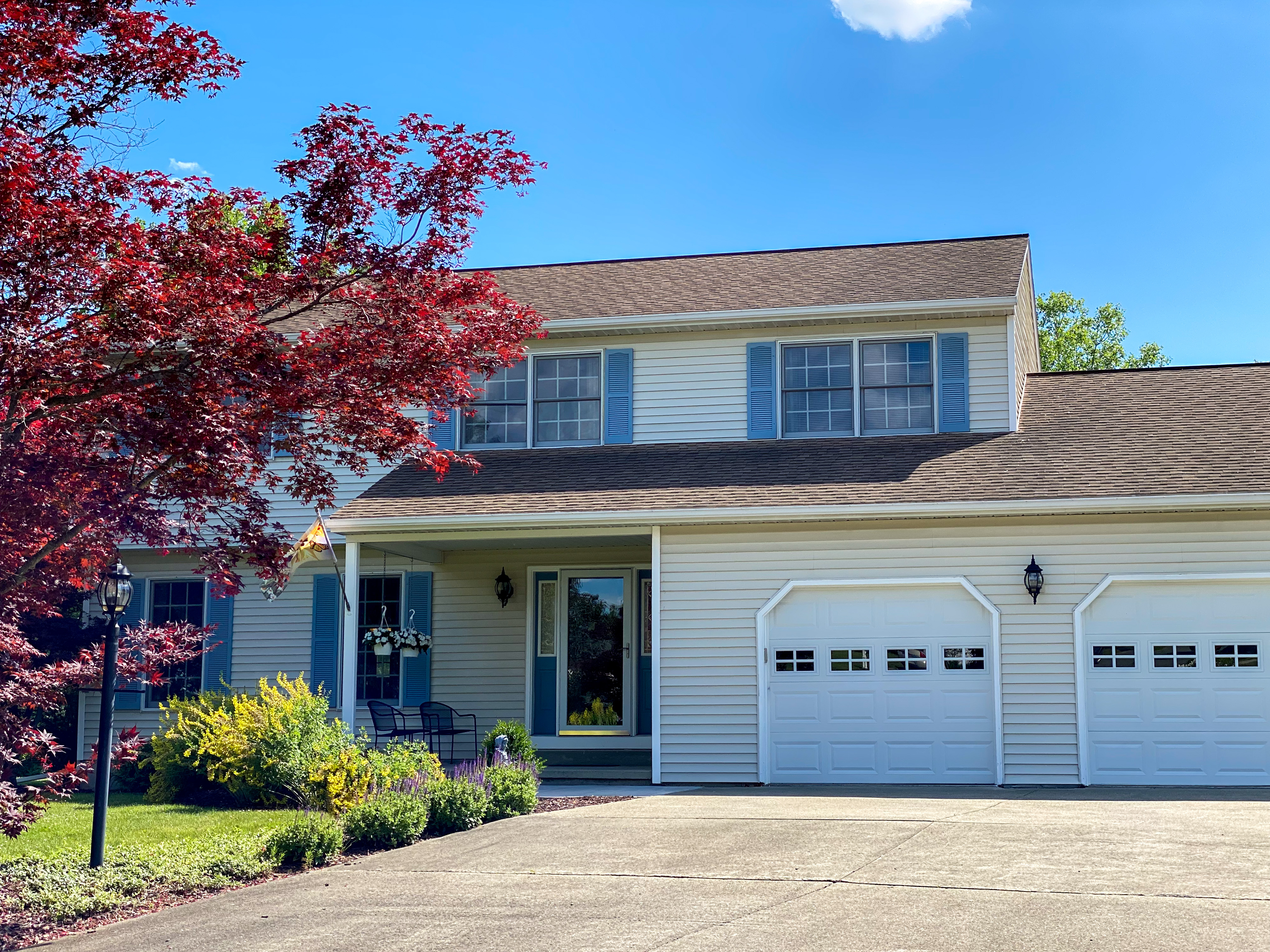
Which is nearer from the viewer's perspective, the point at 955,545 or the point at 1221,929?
the point at 1221,929

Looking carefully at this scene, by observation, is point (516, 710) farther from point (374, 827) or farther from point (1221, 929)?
point (1221, 929)

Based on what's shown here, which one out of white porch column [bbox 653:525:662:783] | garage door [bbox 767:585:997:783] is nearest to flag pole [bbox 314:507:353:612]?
white porch column [bbox 653:525:662:783]

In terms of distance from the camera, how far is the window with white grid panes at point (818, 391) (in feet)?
47.4

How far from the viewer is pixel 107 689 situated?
758 centimetres

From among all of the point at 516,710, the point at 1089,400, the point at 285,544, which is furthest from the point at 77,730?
the point at 1089,400

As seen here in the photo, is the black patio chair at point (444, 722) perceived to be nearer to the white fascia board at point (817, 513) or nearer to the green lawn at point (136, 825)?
the white fascia board at point (817, 513)

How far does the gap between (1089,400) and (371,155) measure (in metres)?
10.5

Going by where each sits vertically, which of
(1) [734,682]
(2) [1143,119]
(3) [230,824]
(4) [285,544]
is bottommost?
(3) [230,824]

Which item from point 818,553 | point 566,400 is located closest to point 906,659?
point 818,553

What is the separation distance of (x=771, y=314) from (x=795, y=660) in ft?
13.5

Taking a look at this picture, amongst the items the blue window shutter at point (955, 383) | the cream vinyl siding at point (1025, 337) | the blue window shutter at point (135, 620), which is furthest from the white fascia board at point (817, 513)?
the blue window shutter at point (135, 620)

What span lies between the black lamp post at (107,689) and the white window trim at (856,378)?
8.31 metres

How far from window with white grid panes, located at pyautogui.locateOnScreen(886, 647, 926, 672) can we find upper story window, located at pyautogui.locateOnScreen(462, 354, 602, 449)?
4552 millimetres

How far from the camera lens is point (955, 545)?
493 inches
